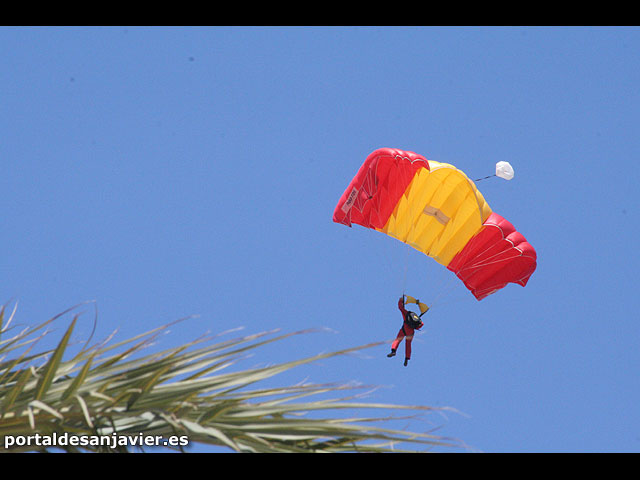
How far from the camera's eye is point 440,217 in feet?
47.1

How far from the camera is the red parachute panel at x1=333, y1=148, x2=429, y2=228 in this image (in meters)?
13.9

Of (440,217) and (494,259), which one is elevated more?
(440,217)

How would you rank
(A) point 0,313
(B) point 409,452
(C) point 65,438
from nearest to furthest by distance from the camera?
(C) point 65,438, (B) point 409,452, (A) point 0,313

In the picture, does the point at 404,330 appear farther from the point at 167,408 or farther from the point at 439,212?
the point at 167,408

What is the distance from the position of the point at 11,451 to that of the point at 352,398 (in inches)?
63.9

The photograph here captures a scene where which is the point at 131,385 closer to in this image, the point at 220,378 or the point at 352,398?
the point at 220,378

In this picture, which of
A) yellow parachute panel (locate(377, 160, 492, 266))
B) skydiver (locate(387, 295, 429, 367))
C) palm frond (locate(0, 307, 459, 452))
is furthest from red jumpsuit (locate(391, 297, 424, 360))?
palm frond (locate(0, 307, 459, 452))

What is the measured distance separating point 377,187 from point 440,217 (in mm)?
1231

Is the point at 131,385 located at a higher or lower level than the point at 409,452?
higher

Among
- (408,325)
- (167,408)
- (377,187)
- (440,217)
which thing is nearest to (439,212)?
(440,217)

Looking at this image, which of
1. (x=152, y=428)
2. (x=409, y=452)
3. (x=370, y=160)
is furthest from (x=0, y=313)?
(x=370, y=160)

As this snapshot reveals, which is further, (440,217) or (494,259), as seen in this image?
(440,217)

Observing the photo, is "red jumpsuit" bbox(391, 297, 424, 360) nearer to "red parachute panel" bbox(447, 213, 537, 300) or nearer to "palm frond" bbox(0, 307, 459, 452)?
"red parachute panel" bbox(447, 213, 537, 300)

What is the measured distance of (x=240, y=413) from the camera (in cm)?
389
